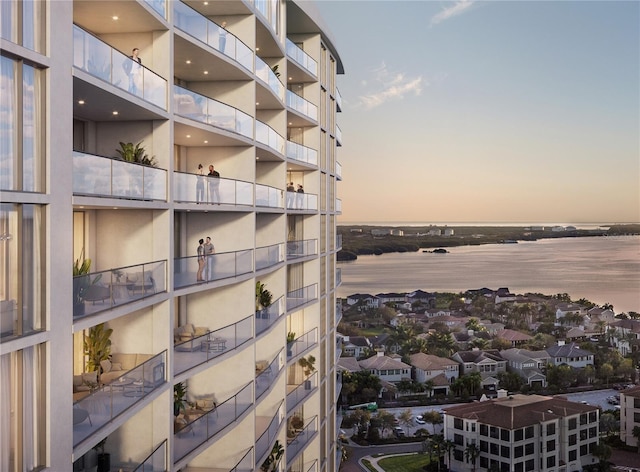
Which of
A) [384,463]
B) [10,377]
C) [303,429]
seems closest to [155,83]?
[10,377]

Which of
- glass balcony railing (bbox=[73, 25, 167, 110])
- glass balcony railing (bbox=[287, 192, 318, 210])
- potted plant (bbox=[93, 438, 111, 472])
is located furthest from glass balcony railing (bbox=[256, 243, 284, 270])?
potted plant (bbox=[93, 438, 111, 472])

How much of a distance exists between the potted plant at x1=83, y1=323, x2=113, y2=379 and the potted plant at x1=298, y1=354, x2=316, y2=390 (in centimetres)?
1113

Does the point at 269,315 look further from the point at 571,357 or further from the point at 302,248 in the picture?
the point at 571,357

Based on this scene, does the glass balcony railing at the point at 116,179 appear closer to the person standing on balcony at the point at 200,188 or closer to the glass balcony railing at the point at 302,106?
the person standing on balcony at the point at 200,188

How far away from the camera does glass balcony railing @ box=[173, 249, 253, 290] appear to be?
11797mm

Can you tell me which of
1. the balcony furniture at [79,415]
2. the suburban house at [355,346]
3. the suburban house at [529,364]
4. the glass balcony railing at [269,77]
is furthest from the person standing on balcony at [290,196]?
the suburban house at [355,346]

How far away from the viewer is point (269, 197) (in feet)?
53.6

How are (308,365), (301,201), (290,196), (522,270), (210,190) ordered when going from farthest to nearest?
(522,270)
(308,365)
(301,201)
(290,196)
(210,190)

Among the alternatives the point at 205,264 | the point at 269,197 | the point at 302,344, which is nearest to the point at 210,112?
the point at 205,264

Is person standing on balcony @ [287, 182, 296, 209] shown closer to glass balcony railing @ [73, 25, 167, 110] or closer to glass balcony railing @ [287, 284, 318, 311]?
glass balcony railing @ [287, 284, 318, 311]

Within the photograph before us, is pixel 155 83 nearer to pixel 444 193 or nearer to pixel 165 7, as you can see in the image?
pixel 165 7

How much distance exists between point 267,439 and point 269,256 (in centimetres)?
477

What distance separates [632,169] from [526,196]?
43.3ft

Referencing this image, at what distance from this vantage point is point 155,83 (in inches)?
412
